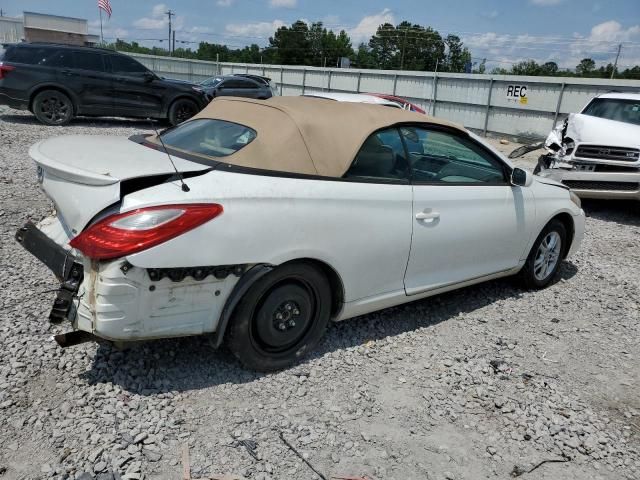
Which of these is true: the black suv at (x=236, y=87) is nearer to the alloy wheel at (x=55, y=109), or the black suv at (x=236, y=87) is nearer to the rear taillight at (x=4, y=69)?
the alloy wheel at (x=55, y=109)

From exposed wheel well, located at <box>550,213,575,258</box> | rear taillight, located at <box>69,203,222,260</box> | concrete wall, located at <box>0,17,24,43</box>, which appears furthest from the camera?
concrete wall, located at <box>0,17,24,43</box>

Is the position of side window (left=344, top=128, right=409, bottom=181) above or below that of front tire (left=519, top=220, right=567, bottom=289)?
above

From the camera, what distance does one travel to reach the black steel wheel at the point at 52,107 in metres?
12.2

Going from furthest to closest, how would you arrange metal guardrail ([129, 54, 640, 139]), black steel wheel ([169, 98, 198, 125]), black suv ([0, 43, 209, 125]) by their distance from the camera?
metal guardrail ([129, 54, 640, 139]) → black steel wheel ([169, 98, 198, 125]) → black suv ([0, 43, 209, 125])

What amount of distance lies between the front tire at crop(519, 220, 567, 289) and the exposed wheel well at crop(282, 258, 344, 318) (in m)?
2.18

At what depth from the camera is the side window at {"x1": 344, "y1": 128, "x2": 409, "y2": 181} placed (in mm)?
3486

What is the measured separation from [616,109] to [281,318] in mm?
8499

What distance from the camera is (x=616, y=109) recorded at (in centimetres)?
929

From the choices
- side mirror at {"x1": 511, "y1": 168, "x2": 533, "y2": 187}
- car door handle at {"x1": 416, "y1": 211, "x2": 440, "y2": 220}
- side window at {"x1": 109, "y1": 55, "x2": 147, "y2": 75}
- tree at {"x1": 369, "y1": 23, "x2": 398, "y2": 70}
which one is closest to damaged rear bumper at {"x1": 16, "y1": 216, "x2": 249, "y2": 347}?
car door handle at {"x1": 416, "y1": 211, "x2": 440, "y2": 220}

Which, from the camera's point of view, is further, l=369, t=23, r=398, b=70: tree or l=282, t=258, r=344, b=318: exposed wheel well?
l=369, t=23, r=398, b=70: tree

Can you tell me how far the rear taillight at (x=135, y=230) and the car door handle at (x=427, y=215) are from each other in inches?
62.1

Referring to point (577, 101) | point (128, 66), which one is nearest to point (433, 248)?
point (128, 66)

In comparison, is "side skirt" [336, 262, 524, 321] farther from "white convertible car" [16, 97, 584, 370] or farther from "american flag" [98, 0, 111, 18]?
"american flag" [98, 0, 111, 18]

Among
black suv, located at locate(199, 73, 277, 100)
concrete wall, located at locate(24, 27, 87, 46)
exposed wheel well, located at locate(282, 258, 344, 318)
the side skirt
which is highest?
concrete wall, located at locate(24, 27, 87, 46)
